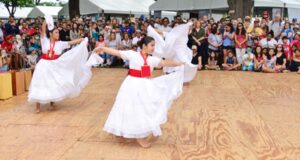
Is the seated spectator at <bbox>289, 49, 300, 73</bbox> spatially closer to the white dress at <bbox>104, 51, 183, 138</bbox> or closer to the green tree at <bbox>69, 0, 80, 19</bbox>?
the white dress at <bbox>104, 51, 183, 138</bbox>

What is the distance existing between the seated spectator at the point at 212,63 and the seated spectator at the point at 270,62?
60.3 inches

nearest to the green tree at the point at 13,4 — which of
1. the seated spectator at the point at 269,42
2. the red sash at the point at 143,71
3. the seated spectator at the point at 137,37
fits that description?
the seated spectator at the point at 137,37

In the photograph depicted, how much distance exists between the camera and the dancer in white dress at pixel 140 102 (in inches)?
217

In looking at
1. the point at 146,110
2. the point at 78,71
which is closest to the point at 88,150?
the point at 146,110

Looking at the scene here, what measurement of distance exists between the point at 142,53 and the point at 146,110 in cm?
76

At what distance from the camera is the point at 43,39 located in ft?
24.7

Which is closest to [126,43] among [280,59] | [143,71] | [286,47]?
[280,59]

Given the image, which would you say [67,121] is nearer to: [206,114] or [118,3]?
[206,114]

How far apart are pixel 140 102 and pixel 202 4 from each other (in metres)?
18.4

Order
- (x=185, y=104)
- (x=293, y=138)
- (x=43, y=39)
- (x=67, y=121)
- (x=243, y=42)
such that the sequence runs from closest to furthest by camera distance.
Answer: (x=293, y=138)
(x=67, y=121)
(x=43, y=39)
(x=185, y=104)
(x=243, y=42)

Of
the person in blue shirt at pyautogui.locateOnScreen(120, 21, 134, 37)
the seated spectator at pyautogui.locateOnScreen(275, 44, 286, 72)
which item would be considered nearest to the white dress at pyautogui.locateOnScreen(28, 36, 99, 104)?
the seated spectator at pyautogui.locateOnScreen(275, 44, 286, 72)

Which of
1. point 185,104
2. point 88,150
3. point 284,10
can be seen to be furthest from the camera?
point 284,10

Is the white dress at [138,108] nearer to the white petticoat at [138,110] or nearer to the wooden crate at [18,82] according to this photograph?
the white petticoat at [138,110]

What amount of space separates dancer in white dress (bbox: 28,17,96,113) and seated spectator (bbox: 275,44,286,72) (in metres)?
7.76
